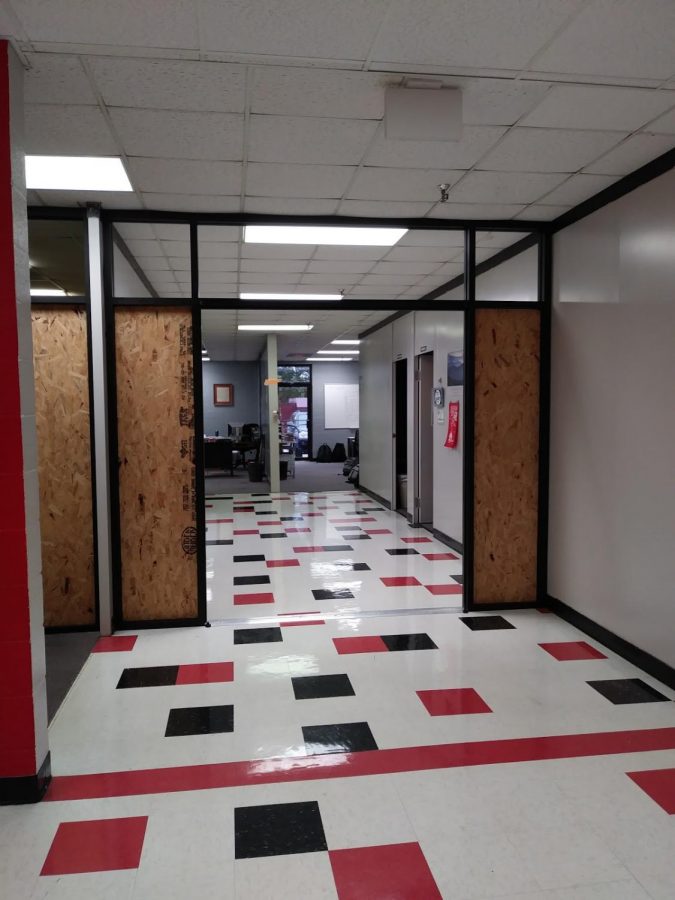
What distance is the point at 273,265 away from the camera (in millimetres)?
6062

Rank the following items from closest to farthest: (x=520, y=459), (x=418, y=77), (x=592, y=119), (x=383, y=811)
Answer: (x=383, y=811)
(x=418, y=77)
(x=592, y=119)
(x=520, y=459)

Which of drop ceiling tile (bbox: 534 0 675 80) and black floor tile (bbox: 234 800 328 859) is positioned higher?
drop ceiling tile (bbox: 534 0 675 80)

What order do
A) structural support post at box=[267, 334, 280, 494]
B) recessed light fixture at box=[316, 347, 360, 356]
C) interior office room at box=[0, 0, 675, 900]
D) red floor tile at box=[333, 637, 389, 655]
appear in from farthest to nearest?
recessed light fixture at box=[316, 347, 360, 356] < structural support post at box=[267, 334, 280, 494] < red floor tile at box=[333, 637, 389, 655] < interior office room at box=[0, 0, 675, 900]

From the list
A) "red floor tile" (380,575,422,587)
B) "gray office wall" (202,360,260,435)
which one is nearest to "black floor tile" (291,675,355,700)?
"red floor tile" (380,575,422,587)

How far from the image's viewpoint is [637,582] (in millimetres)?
3760

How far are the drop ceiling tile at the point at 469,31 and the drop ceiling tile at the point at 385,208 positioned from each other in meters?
1.64

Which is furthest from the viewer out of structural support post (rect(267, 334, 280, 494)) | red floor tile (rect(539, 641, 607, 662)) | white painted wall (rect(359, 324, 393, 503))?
structural support post (rect(267, 334, 280, 494))

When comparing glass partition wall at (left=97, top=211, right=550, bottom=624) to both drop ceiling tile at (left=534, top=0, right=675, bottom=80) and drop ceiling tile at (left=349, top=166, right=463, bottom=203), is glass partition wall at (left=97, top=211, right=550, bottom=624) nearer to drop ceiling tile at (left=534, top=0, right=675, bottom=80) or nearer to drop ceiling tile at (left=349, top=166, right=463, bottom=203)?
drop ceiling tile at (left=349, top=166, right=463, bottom=203)

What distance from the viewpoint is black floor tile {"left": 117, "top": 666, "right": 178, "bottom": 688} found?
3.57m

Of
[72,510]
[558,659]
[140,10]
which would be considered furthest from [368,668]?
[140,10]

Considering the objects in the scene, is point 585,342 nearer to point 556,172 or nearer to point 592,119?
point 556,172

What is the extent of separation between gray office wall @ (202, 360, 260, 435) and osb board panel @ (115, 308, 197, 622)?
45.5 ft

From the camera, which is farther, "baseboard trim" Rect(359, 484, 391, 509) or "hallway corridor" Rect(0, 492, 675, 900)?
"baseboard trim" Rect(359, 484, 391, 509)

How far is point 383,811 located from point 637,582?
208 centimetres
